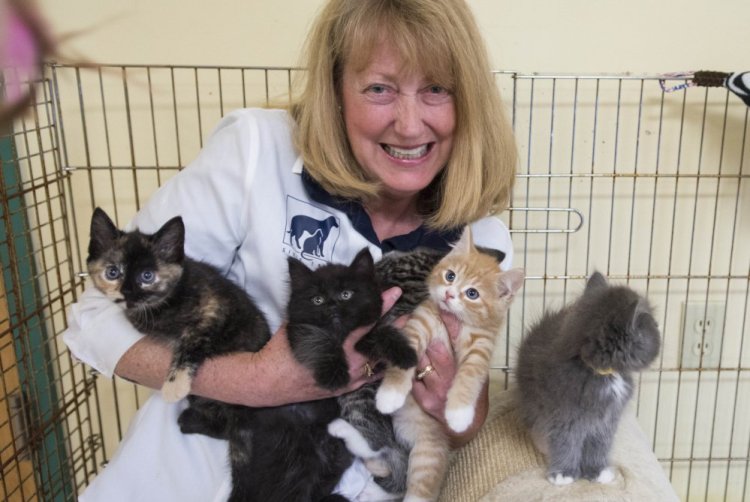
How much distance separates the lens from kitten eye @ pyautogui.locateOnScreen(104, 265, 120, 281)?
131cm

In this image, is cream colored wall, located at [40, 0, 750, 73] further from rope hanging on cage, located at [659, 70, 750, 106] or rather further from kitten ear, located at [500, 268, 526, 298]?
kitten ear, located at [500, 268, 526, 298]

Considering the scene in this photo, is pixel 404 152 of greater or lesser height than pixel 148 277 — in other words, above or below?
above

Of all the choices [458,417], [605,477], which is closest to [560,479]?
[605,477]

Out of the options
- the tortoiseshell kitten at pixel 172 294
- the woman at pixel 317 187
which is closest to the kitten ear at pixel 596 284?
the woman at pixel 317 187

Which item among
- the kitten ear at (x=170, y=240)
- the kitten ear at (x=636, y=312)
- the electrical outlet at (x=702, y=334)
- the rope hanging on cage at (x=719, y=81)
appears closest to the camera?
the kitten ear at (x=636, y=312)

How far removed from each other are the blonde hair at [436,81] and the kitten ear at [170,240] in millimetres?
339

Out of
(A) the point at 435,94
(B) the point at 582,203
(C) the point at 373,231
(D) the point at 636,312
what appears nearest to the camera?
(D) the point at 636,312

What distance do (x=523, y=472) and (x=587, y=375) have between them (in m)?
0.33

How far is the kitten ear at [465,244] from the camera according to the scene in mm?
1479

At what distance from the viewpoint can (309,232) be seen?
1506 mm

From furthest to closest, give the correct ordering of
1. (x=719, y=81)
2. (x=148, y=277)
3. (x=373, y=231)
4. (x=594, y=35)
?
(x=594, y=35) → (x=719, y=81) → (x=373, y=231) → (x=148, y=277)

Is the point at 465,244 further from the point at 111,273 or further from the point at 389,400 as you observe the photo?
the point at 111,273

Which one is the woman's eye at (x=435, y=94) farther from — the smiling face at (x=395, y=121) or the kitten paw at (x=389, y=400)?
the kitten paw at (x=389, y=400)

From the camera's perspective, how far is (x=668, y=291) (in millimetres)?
2250
